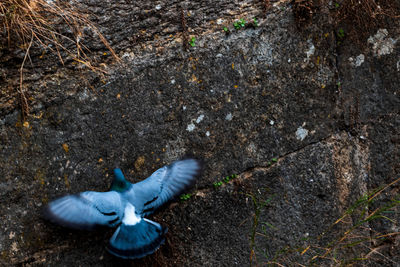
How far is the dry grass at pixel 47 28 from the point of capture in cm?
239

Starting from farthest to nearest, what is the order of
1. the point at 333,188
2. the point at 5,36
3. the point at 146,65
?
the point at 333,188 → the point at 146,65 → the point at 5,36

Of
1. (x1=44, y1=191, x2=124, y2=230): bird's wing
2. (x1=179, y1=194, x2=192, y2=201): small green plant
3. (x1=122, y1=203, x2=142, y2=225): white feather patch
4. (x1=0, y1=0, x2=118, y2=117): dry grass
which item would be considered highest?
(x1=0, y1=0, x2=118, y2=117): dry grass

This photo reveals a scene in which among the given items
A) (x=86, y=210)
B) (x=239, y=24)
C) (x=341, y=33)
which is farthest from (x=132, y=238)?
(x=341, y=33)

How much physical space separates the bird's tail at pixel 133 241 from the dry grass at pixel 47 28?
2.67 ft

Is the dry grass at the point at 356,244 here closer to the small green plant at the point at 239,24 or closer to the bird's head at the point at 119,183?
the bird's head at the point at 119,183

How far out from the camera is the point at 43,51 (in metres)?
2.50

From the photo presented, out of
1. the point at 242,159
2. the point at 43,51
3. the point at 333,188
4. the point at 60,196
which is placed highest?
the point at 43,51

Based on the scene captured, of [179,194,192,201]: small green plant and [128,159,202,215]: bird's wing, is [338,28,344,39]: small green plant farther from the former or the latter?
[179,194,192,201]: small green plant

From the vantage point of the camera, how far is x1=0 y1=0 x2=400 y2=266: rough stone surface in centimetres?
250

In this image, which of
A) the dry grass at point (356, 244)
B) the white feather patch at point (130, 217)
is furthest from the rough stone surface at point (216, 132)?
the white feather patch at point (130, 217)

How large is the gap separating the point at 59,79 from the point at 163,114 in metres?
0.60

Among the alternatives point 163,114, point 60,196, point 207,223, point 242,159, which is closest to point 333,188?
point 242,159

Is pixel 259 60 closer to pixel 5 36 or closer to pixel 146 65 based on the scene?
pixel 146 65

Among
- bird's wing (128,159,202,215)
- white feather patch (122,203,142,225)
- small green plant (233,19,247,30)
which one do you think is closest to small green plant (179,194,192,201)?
bird's wing (128,159,202,215)
